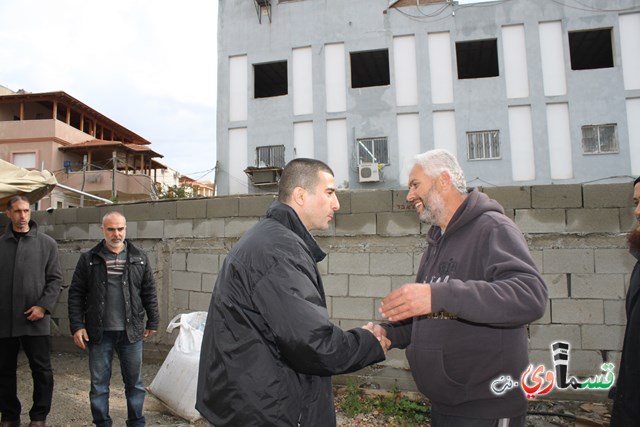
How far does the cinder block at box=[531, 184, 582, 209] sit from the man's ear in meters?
3.36

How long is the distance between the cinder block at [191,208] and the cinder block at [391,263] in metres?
2.34

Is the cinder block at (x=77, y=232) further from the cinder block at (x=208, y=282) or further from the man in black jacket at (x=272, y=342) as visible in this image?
the man in black jacket at (x=272, y=342)

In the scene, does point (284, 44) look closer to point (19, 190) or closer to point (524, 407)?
point (19, 190)

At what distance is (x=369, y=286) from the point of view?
195 inches

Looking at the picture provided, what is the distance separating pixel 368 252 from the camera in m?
4.99

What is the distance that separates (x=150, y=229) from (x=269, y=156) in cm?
1198

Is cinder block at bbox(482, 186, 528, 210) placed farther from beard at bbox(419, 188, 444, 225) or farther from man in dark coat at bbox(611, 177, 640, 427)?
beard at bbox(419, 188, 444, 225)

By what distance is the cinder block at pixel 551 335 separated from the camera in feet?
14.4

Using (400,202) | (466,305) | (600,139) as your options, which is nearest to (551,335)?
(400,202)

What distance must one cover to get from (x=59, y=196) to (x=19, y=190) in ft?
64.3

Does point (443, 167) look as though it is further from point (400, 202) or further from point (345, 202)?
point (345, 202)

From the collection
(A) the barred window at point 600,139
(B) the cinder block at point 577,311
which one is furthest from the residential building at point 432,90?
(B) the cinder block at point 577,311

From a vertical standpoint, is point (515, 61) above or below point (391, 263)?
above

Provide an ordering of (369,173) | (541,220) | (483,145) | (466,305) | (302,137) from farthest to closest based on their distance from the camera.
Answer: (302,137)
(483,145)
(369,173)
(541,220)
(466,305)
